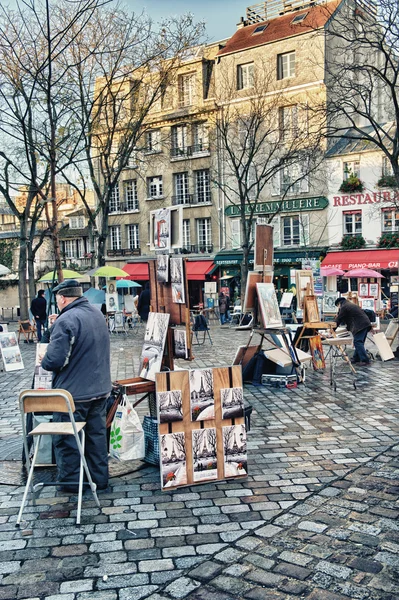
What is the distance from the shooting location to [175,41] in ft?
62.5

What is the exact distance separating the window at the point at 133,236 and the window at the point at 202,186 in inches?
214

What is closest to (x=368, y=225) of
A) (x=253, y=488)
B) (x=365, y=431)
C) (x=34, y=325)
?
(x=34, y=325)

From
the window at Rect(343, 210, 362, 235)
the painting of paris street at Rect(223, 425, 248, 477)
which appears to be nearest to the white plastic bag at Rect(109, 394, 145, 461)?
the painting of paris street at Rect(223, 425, 248, 477)

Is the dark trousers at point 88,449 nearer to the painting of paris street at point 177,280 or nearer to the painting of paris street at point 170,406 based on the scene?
the painting of paris street at point 170,406

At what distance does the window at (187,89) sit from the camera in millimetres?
36844

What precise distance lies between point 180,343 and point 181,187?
32.6 m

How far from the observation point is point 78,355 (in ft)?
16.9

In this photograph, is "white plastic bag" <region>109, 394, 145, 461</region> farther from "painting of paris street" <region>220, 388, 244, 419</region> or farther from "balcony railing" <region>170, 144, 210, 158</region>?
"balcony railing" <region>170, 144, 210, 158</region>

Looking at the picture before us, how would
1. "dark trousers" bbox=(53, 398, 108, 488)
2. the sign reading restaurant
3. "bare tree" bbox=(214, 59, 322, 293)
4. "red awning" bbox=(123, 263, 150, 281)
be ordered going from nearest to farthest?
"dark trousers" bbox=(53, 398, 108, 488) → "bare tree" bbox=(214, 59, 322, 293) → the sign reading restaurant → "red awning" bbox=(123, 263, 150, 281)

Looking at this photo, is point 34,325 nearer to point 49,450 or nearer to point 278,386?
point 278,386

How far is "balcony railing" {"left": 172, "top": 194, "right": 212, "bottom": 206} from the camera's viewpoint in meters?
36.8

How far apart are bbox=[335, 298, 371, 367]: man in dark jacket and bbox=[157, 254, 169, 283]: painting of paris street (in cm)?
651

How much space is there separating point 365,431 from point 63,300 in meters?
3.99

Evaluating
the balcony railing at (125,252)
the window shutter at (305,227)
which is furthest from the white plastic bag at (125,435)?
the balcony railing at (125,252)
